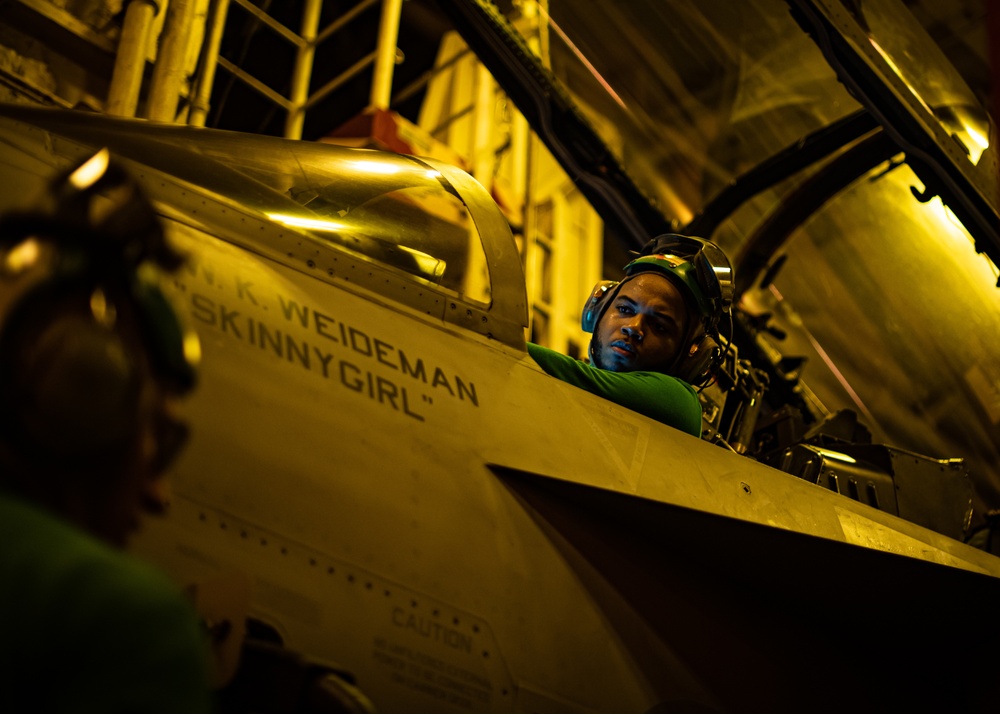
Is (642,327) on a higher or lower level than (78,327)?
higher

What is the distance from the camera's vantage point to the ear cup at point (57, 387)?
1.25 m

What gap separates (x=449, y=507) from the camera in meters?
2.52

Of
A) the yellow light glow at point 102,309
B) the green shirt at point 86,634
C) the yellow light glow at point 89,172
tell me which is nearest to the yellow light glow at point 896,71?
the yellow light glow at point 89,172

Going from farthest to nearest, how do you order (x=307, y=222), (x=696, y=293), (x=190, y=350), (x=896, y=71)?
(x=896, y=71), (x=696, y=293), (x=307, y=222), (x=190, y=350)

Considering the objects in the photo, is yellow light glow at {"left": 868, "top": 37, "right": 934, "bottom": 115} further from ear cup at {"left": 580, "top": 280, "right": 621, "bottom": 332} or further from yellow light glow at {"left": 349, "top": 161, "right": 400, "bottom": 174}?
yellow light glow at {"left": 349, "top": 161, "right": 400, "bottom": 174}

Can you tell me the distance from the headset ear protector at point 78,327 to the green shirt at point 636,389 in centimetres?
195

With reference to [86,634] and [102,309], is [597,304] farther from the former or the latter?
[86,634]

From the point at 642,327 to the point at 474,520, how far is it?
196 cm

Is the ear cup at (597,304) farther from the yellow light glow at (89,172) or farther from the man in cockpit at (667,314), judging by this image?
the yellow light glow at (89,172)

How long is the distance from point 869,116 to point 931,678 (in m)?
3.52

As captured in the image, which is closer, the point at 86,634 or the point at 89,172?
the point at 86,634

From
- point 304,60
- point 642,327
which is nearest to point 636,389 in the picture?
point 642,327

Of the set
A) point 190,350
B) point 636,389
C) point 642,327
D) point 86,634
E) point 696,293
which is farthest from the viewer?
point 696,293

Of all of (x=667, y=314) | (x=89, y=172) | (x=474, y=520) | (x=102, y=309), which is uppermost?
(x=667, y=314)
